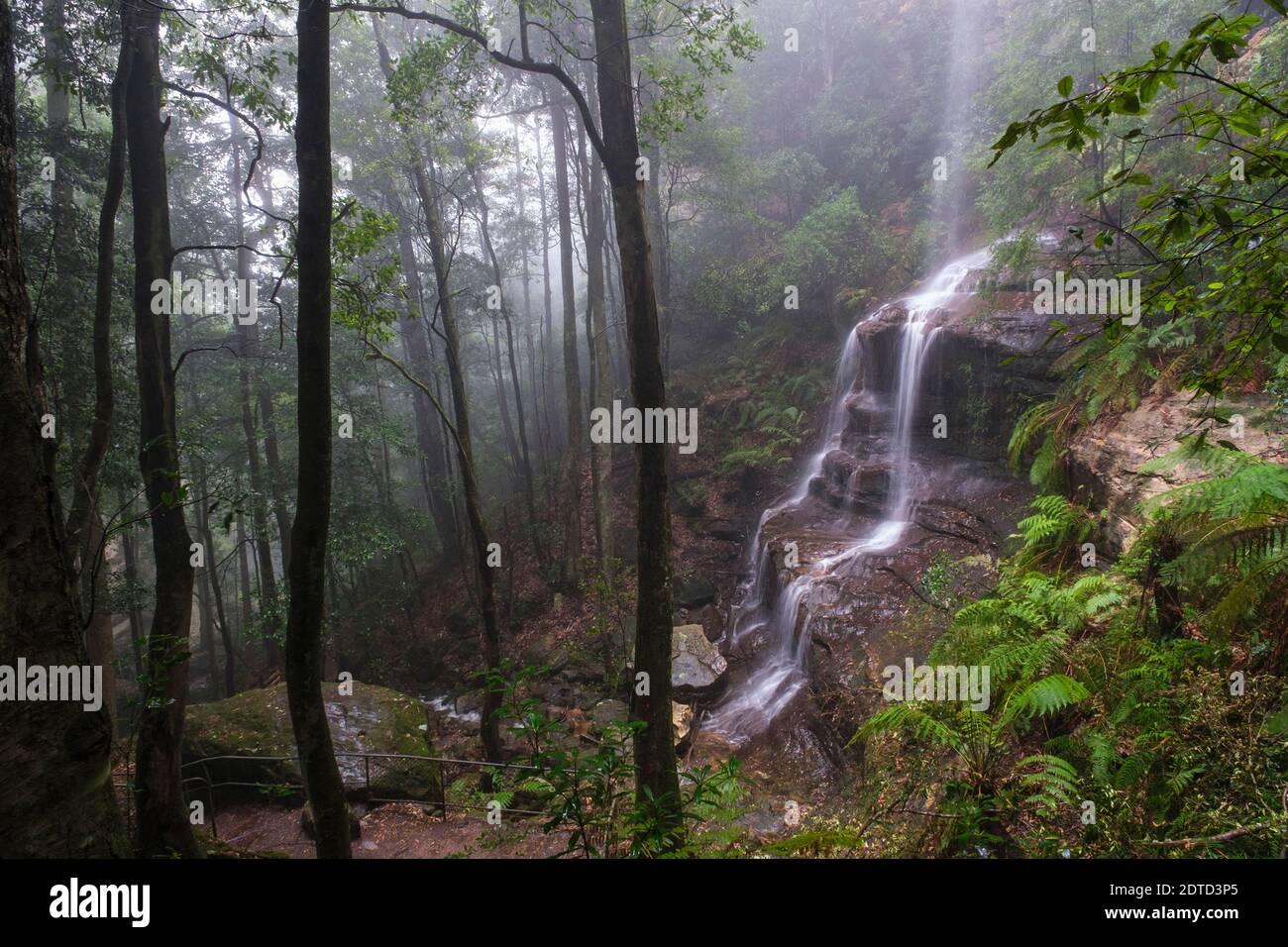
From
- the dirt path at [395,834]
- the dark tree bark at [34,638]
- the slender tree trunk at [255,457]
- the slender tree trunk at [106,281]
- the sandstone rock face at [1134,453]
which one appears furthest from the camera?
the slender tree trunk at [255,457]

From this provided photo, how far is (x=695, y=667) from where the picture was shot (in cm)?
1152

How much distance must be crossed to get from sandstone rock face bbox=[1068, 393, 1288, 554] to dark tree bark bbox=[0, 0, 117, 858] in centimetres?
765

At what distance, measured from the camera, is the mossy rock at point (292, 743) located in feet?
30.8

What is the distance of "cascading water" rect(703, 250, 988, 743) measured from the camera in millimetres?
10320

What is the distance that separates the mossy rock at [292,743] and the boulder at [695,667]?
175 inches

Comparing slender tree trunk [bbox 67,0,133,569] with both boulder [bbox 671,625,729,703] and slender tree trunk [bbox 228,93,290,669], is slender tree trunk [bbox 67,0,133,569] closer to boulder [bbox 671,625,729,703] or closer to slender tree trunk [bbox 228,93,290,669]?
slender tree trunk [bbox 228,93,290,669]

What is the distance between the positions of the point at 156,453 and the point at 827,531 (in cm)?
1152

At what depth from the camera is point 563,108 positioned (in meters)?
18.4

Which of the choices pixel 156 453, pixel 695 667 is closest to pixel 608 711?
pixel 695 667

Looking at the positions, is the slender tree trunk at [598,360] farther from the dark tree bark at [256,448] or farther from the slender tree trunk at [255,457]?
the slender tree trunk at [255,457]

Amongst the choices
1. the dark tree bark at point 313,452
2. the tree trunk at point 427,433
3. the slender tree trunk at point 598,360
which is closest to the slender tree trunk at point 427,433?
the tree trunk at point 427,433

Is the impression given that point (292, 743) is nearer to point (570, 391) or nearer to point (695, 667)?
point (695, 667)
